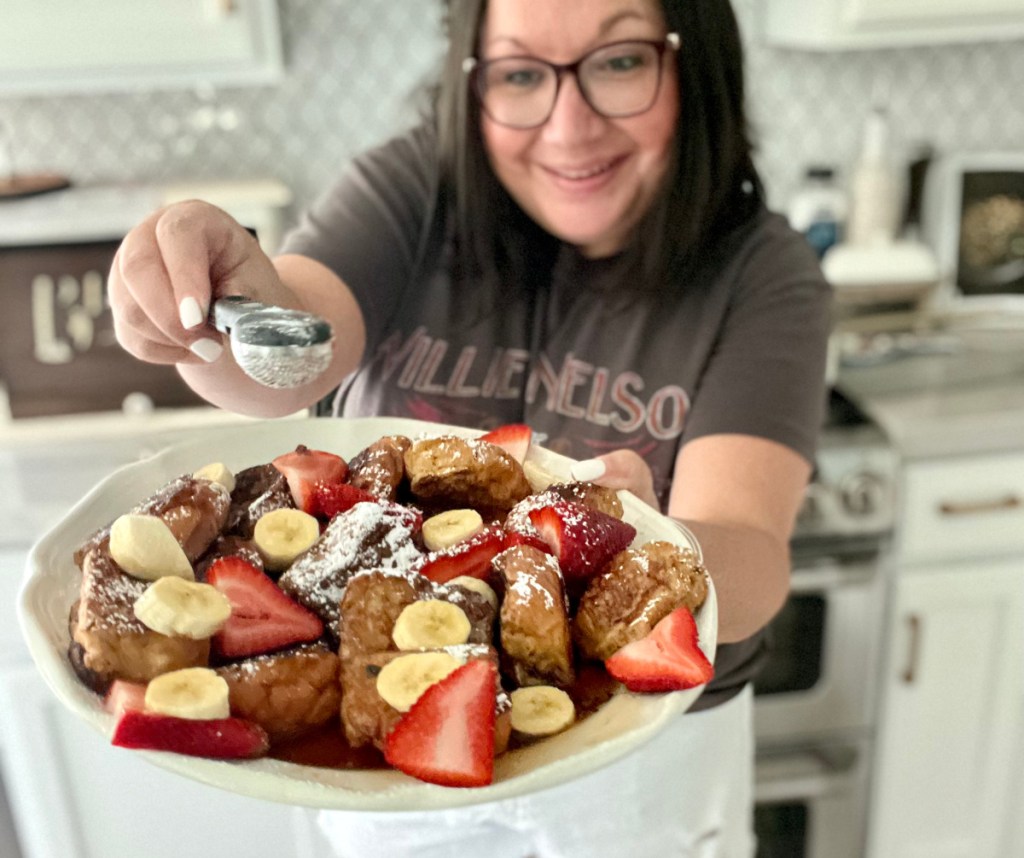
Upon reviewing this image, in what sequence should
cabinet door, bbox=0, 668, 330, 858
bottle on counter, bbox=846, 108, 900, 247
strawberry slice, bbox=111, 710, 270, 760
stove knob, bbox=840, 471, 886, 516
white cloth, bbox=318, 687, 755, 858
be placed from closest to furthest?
1. strawberry slice, bbox=111, 710, 270, 760
2. cabinet door, bbox=0, 668, 330, 858
3. white cloth, bbox=318, 687, 755, 858
4. stove knob, bbox=840, 471, 886, 516
5. bottle on counter, bbox=846, 108, 900, 247

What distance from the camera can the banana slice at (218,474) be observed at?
13.9 inches

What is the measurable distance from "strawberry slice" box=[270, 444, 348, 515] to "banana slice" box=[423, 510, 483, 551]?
0.14ft

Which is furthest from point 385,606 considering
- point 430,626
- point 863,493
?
point 863,493

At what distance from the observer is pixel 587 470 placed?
0.38m

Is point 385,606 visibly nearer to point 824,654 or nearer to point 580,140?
point 580,140

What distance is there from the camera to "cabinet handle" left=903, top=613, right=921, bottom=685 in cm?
102

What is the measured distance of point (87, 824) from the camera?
0.54 meters

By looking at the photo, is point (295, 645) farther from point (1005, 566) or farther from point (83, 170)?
point (83, 170)

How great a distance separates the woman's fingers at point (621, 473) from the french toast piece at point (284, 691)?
0.13m

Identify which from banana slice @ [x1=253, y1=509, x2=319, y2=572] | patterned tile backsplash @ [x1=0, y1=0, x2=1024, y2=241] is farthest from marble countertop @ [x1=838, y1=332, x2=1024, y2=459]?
banana slice @ [x1=253, y1=509, x2=319, y2=572]

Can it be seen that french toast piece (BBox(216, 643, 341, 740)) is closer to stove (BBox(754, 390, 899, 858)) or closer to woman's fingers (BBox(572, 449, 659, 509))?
woman's fingers (BBox(572, 449, 659, 509))

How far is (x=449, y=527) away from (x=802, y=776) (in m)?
0.87

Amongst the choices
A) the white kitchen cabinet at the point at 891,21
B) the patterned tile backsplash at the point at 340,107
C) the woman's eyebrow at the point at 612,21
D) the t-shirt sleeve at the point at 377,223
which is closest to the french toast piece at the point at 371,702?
the t-shirt sleeve at the point at 377,223

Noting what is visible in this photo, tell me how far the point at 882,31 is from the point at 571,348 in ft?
2.85
